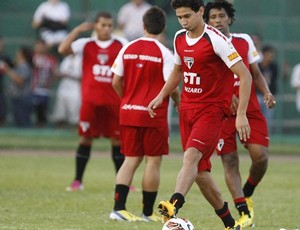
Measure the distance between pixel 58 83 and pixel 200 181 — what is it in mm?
→ 17239

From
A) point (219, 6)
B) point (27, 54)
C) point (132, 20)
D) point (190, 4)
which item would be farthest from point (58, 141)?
point (190, 4)

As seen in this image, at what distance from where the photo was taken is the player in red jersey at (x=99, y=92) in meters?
15.5

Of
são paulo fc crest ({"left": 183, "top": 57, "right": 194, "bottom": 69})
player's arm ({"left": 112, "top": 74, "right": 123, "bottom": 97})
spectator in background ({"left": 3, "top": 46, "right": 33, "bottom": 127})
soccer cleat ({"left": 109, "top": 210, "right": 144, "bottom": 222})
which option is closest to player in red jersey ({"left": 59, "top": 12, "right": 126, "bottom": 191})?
player's arm ({"left": 112, "top": 74, "right": 123, "bottom": 97})

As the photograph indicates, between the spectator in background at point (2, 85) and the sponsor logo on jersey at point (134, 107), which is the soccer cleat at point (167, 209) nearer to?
the sponsor logo on jersey at point (134, 107)

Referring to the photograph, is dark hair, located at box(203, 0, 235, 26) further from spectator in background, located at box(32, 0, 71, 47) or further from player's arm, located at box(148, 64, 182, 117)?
spectator in background, located at box(32, 0, 71, 47)

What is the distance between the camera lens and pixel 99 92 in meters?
15.7

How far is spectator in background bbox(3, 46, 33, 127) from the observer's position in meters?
27.0

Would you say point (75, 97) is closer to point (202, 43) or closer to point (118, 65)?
point (118, 65)

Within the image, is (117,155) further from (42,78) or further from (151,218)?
(42,78)

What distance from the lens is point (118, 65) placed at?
493 inches

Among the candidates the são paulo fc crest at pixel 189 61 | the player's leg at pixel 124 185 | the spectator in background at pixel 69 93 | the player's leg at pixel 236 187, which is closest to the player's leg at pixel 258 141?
the player's leg at pixel 236 187

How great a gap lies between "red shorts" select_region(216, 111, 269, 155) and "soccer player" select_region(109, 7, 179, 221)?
30.9 inches

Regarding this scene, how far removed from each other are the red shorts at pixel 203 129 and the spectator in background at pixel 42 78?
16.7 m

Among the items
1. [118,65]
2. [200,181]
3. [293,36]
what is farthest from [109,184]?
[293,36]
